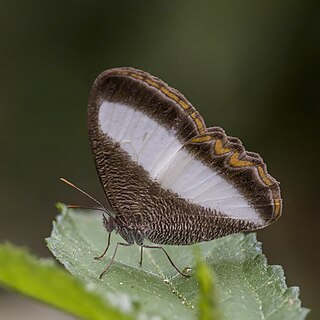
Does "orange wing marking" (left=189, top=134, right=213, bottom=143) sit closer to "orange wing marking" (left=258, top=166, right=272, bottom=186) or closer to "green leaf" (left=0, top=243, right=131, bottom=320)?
"orange wing marking" (left=258, top=166, right=272, bottom=186)

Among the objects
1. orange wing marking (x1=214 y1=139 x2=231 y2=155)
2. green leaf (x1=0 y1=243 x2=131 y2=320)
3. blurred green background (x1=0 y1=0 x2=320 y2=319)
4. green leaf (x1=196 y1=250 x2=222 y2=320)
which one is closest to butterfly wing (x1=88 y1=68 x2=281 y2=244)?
orange wing marking (x1=214 y1=139 x2=231 y2=155)

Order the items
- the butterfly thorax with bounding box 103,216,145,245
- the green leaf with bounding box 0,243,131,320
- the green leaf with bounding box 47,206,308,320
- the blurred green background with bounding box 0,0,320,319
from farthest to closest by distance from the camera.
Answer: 1. the blurred green background with bounding box 0,0,320,319
2. the butterfly thorax with bounding box 103,216,145,245
3. the green leaf with bounding box 47,206,308,320
4. the green leaf with bounding box 0,243,131,320

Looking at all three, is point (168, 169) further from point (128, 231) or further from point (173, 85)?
point (173, 85)

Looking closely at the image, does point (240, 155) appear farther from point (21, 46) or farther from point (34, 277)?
point (21, 46)

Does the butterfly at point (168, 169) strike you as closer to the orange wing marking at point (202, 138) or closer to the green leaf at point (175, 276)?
the orange wing marking at point (202, 138)

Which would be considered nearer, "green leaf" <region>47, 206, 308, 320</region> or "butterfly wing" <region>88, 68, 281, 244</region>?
"green leaf" <region>47, 206, 308, 320</region>

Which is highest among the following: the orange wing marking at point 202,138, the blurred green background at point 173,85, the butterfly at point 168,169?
the blurred green background at point 173,85

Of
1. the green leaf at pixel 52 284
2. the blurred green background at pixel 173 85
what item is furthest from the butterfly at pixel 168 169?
the blurred green background at pixel 173 85
